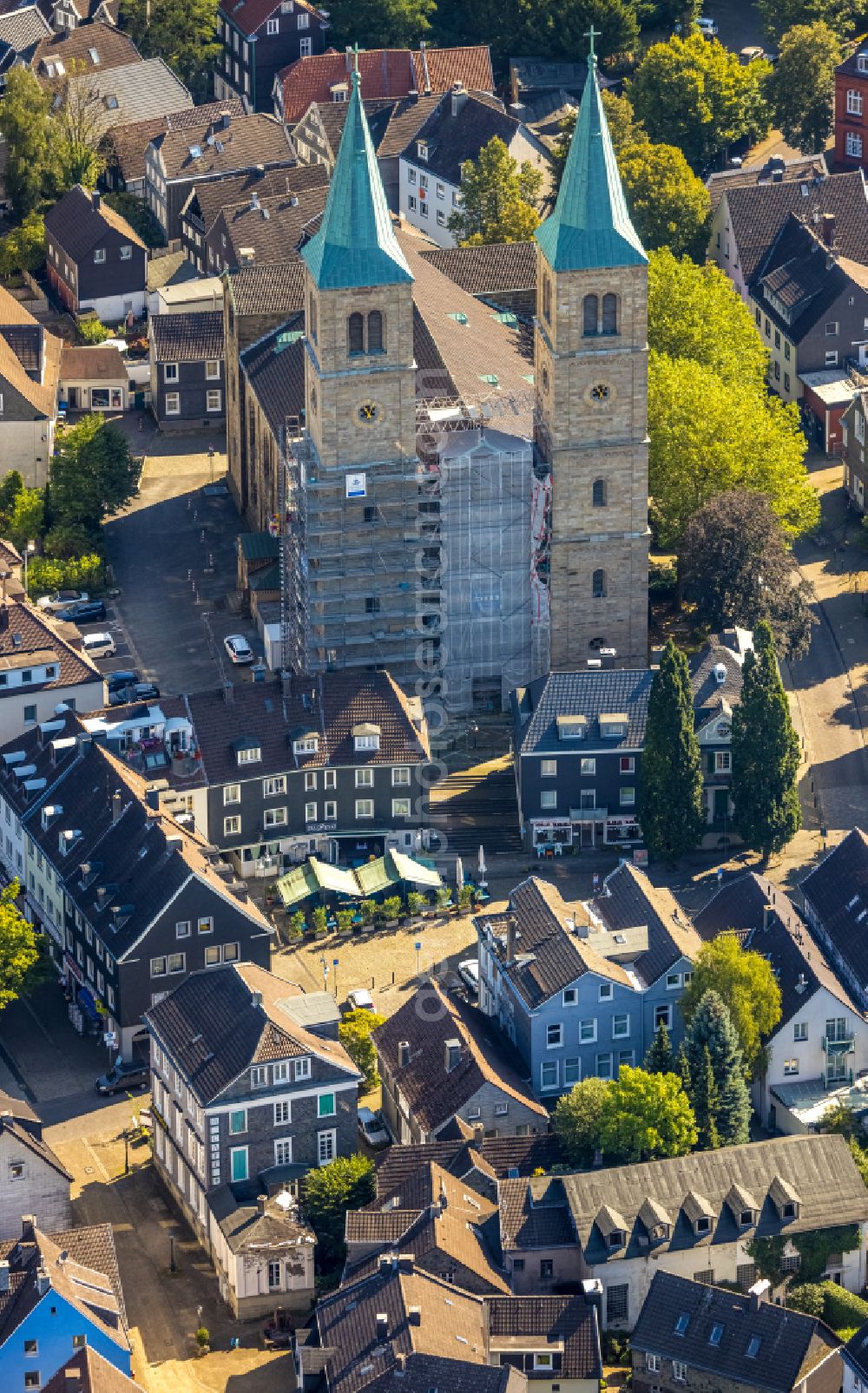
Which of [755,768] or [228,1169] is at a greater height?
[755,768]

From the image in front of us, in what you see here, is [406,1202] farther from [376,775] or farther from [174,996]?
[376,775]

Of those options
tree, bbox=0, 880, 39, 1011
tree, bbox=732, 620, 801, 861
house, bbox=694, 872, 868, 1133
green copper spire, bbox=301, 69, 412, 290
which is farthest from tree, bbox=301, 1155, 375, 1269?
green copper spire, bbox=301, 69, 412, 290

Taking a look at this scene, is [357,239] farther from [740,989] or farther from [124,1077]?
[740,989]

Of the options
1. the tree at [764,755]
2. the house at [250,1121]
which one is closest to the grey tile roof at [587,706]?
the tree at [764,755]

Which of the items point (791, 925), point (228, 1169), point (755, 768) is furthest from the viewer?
point (755, 768)

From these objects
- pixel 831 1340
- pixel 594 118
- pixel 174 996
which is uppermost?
pixel 594 118

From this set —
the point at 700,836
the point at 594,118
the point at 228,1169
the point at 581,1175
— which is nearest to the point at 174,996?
the point at 228,1169

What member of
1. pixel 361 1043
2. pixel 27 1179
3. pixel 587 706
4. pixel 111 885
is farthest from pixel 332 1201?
pixel 587 706

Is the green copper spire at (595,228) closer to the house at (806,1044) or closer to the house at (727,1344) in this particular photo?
the house at (806,1044)
